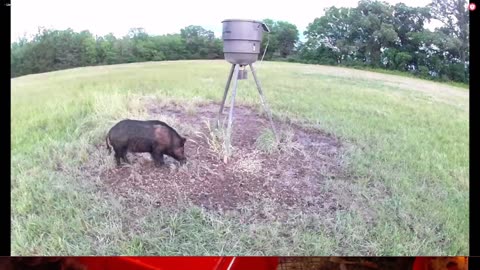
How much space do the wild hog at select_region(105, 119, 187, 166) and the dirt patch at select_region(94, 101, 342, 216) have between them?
32 mm

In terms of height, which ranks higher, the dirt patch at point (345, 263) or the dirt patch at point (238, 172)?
the dirt patch at point (238, 172)

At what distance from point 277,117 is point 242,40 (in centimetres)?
41

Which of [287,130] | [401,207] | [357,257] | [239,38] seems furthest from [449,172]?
[239,38]

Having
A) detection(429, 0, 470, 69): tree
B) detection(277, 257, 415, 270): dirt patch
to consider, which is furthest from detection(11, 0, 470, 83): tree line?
detection(277, 257, 415, 270): dirt patch

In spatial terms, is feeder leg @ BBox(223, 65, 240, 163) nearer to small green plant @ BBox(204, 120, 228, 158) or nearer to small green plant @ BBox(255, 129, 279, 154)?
small green plant @ BBox(204, 120, 228, 158)

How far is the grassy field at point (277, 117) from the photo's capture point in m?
2.20

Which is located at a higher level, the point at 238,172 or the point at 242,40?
the point at 242,40

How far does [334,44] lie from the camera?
2.35 metres

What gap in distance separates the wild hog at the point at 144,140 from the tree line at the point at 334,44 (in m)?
0.32
